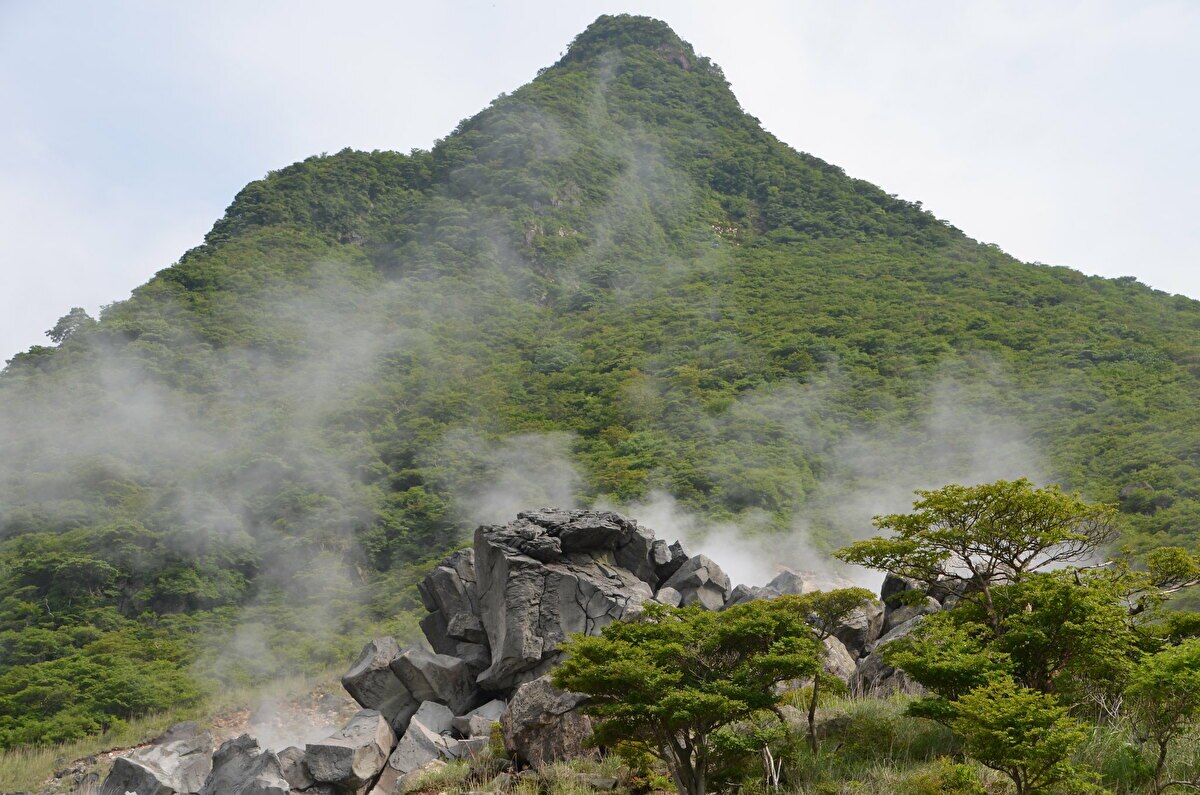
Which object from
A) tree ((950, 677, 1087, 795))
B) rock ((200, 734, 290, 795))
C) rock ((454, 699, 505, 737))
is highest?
tree ((950, 677, 1087, 795))

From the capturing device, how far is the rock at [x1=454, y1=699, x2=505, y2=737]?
2075 centimetres

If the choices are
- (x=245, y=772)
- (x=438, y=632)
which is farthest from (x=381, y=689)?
(x=245, y=772)

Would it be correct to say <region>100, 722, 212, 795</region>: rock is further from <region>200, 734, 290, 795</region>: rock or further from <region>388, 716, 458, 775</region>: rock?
<region>388, 716, 458, 775</region>: rock

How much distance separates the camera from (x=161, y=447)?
4509cm

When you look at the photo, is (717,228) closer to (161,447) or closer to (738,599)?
(161,447)

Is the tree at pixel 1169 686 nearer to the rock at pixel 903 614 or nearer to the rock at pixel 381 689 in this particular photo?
the rock at pixel 903 614

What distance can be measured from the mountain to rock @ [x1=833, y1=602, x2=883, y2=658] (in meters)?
12.9

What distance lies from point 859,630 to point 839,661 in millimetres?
2295

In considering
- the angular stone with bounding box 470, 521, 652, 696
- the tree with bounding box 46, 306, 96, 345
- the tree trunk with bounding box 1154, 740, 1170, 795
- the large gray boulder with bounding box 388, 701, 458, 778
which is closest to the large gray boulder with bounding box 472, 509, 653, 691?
the angular stone with bounding box 470, 521, 652, 696

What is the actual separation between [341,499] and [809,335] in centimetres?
2886

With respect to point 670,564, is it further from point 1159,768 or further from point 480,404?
point 480,404

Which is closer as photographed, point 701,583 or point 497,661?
point 497,661

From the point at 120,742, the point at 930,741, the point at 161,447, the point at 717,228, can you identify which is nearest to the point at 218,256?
the point at 161,447

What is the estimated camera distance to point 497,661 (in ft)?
74.4
